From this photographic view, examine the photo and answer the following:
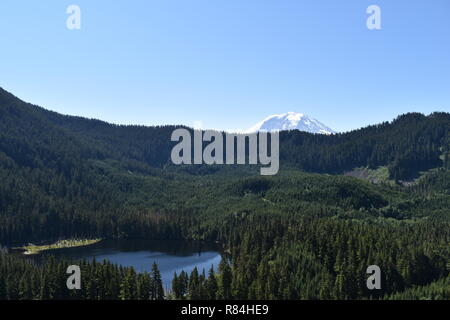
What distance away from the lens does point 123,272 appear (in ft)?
533

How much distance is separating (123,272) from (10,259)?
178 feet

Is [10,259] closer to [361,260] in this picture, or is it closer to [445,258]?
[361,260]

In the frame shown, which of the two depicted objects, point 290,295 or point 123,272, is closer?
point 290,295

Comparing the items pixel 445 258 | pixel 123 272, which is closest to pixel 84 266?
pixel 123 272
